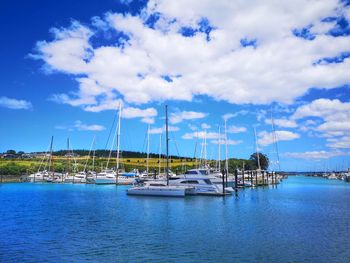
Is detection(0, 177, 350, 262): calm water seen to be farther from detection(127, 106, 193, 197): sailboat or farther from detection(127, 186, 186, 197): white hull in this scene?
detection(127, 106, 193, 197): sailboat

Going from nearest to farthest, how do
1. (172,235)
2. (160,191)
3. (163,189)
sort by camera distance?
(172,235)
(163,189)
(160,191)

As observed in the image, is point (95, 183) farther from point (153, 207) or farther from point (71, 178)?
point (153, 207)

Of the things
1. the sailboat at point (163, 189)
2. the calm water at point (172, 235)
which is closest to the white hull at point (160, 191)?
the sailboat at point (163, 189)

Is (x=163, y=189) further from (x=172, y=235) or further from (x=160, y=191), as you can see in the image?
(x=172, y=235)

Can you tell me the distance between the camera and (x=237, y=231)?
3541 cm

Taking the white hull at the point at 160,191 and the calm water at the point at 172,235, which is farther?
the white hull at the point at 160,191

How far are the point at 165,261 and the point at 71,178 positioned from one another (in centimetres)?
10787

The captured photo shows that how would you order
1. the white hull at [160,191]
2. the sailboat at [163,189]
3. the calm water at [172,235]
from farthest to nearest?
the sailboat at [163,189] → the white hull at [160,191] → the calm water at [172,235]

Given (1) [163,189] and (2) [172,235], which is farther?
(1) [163,189]

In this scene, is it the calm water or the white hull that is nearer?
the calm water

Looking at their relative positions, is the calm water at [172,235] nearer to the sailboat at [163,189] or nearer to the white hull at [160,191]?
the white hull at [160,191]

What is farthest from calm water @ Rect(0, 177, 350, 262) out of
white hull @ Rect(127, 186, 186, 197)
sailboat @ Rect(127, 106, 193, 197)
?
sailboat @ Rect(127, 106, 193, 197)

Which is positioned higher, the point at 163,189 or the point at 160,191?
the point at 163,189

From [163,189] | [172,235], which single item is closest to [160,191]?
[163,189]
